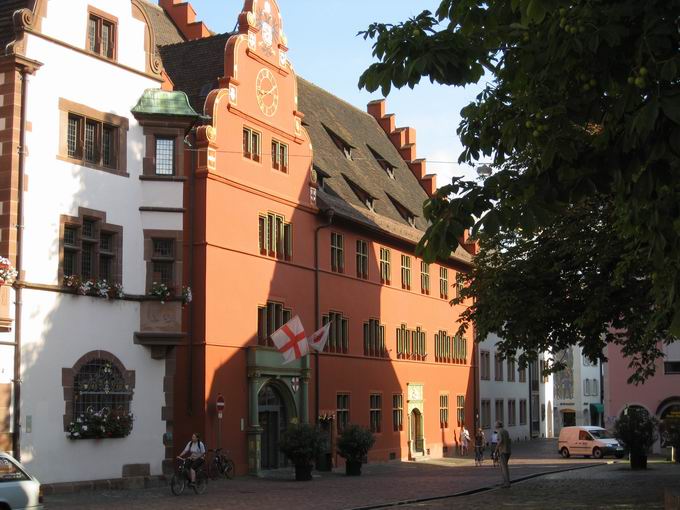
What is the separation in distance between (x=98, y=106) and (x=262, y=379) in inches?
478

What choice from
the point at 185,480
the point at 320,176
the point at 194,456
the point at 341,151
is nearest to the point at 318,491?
the point at 194,456

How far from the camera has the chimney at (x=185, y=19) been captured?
149 feet

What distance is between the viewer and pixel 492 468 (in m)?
42.9

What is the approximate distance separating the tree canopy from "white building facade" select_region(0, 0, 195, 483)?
17.7 metres

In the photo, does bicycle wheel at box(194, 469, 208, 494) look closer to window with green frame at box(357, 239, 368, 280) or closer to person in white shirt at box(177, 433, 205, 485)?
person in white shirt at box(177, 433, 205, 485)

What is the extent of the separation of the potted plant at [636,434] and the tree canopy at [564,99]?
28.8 metres

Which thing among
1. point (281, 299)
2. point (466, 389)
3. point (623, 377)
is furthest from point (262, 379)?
point (623, 377)

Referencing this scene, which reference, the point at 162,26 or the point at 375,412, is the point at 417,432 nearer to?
the point at 375,412

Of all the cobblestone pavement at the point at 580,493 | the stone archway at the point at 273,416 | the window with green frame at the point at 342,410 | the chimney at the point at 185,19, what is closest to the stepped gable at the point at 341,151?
the chimney at the point at 185,19

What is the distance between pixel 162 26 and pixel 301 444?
65.6 ft

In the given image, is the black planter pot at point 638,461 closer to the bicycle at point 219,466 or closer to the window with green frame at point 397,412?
the window with green frame at point 397,412

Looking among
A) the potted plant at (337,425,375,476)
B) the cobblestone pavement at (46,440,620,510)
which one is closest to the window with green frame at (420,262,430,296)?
the cobblestone pavement at (46,440,620,510)

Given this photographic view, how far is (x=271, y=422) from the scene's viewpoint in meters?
38.5

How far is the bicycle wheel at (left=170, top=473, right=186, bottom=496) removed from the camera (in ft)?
90.3
